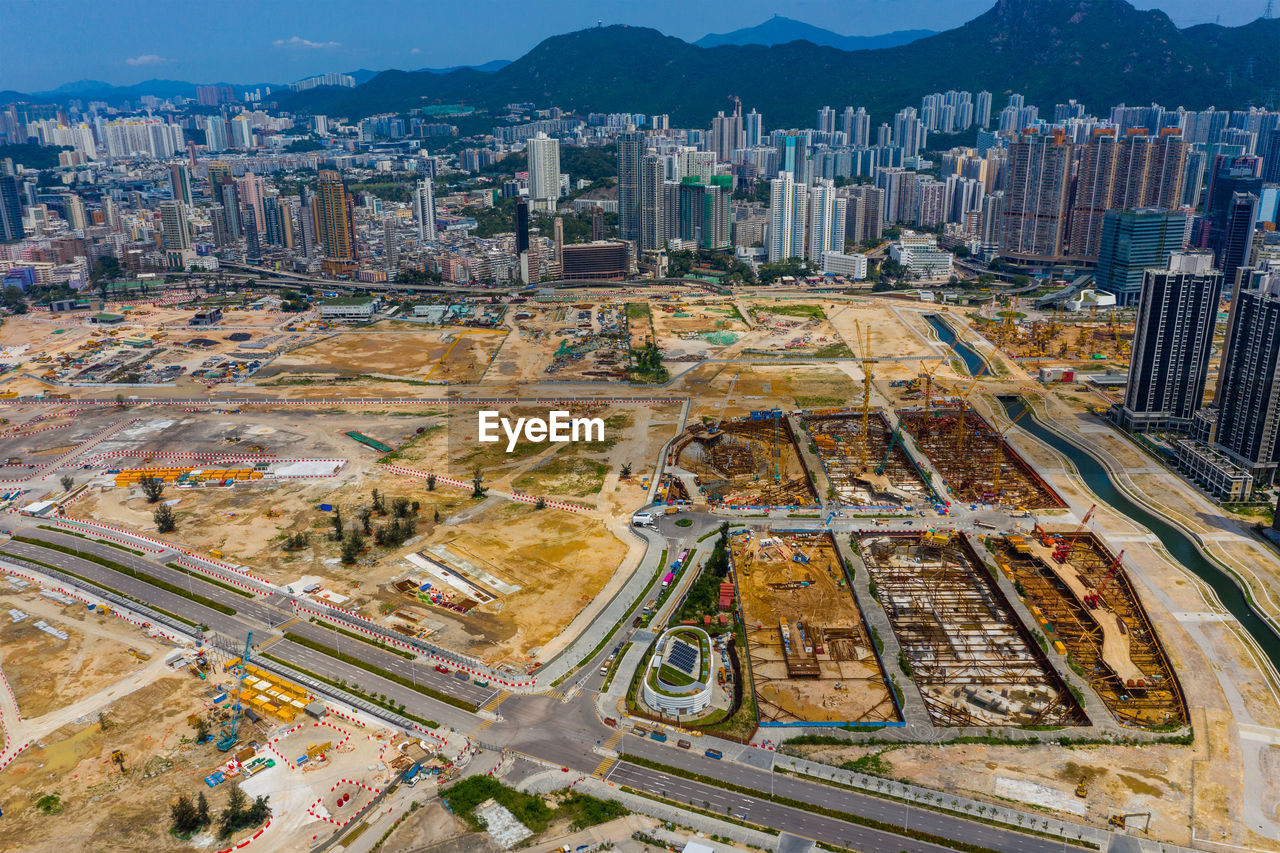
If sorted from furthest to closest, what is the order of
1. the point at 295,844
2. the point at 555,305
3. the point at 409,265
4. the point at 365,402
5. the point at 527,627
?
the point at 409,265 < the point at 555,305 < the point at 365,402 < the point at 527,627 < the point at 295,844

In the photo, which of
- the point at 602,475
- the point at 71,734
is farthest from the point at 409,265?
the point at 71,734

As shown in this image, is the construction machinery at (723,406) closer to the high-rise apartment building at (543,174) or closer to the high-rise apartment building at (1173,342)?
the high-rise apartment building at (1173,342)

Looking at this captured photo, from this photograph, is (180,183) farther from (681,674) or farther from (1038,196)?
(681,674)

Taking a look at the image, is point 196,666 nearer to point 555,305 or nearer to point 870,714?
point 870,714

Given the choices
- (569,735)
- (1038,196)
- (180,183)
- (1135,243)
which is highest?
(180,183)

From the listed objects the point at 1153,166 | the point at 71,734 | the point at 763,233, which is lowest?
the point at 71,734

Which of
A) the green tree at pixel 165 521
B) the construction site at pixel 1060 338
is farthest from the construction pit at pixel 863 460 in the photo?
the green tree at pixel 165 521

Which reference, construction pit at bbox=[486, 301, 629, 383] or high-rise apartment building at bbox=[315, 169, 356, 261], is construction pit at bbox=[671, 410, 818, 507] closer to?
construction pit at bbox=[486, 301, 629, 383]

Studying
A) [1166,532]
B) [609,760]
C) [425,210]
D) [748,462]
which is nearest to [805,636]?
[609,760]
